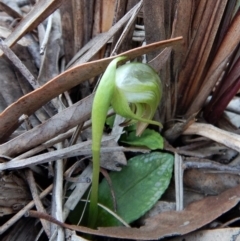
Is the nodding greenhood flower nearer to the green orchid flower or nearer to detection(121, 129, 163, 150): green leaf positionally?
the green orchid flower

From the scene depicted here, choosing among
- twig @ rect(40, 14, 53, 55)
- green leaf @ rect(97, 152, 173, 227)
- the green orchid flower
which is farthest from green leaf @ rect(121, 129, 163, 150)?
twig @ rect(40, 14, 53, 55)

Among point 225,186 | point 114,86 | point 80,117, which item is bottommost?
point 225,186

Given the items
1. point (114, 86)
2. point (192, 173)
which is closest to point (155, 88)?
point (114, 86)

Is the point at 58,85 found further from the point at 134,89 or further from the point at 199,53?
the point at 199,53

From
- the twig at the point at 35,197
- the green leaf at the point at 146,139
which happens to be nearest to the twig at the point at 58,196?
the twig at the point at 35,197

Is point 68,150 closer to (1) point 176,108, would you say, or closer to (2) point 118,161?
(2) point 118,161

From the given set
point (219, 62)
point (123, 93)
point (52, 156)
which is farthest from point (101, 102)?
point (219, 62)
